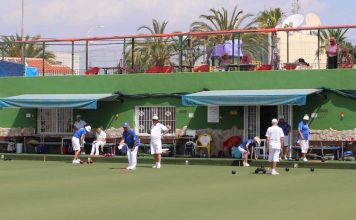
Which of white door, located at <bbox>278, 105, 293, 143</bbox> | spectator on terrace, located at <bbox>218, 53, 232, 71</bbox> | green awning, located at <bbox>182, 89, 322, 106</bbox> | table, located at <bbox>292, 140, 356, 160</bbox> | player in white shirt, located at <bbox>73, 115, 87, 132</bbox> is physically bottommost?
table, located at <bbox>292, 140, 356, 160</bbox>

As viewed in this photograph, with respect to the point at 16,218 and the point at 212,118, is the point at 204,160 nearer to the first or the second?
the point at 212,118

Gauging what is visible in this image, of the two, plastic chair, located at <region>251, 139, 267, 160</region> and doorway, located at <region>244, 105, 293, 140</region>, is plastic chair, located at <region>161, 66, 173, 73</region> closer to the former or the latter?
doorway, located at <region>244, 105, 293, 140</region>

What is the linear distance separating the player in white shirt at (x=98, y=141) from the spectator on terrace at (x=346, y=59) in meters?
9.30

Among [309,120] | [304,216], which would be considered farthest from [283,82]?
[304,216]

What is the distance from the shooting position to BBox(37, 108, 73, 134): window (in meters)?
33.5

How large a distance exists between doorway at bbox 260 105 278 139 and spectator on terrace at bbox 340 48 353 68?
2.86 m

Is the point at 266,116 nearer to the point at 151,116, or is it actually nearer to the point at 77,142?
the point at 151,116

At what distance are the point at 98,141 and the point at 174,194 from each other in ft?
50.0

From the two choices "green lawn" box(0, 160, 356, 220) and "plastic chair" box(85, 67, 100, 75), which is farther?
"plastic chair" box(85, 67, 100, 75)

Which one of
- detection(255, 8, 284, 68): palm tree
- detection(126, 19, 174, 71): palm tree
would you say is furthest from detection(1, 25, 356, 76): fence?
detection(255, 8, 284, 68): palm tree

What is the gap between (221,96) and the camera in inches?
1132

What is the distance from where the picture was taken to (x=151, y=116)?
31.7 metres

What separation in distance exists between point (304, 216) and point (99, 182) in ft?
26.0

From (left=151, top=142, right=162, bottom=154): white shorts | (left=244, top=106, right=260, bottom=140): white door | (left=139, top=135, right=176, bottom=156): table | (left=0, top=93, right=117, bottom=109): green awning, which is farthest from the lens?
(left=0, top=93, right=117, bottom=109): green awning
